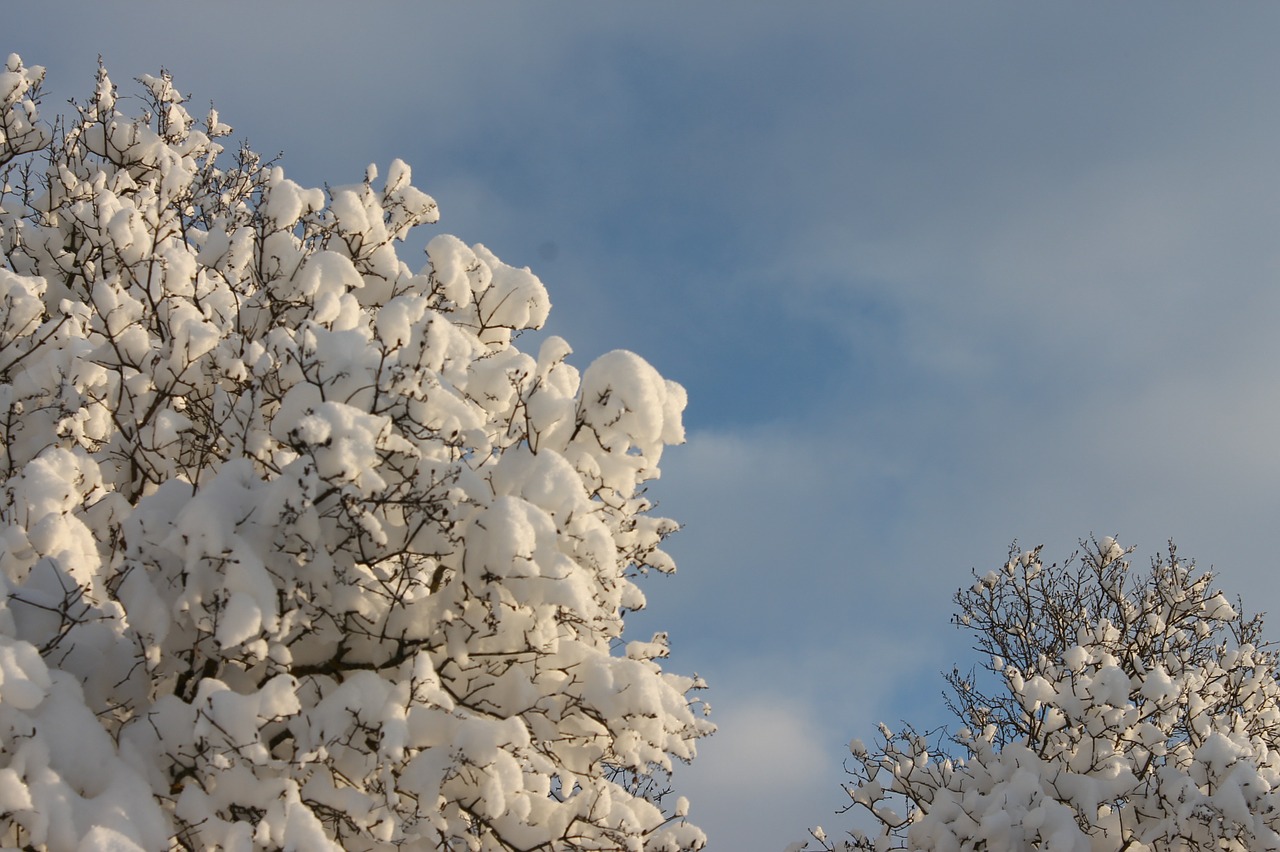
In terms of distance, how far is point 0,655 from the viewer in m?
4.27

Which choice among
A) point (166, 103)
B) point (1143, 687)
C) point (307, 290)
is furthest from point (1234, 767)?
point (166, 103)

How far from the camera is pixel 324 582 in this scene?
16.9 ft

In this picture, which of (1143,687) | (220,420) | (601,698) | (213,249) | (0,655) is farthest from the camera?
(1143,687)

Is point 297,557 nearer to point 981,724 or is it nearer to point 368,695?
point 368,695

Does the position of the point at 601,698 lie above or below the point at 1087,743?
below

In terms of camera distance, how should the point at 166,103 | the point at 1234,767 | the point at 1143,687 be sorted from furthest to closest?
the point at 166,103 < the point at 1143,687 < the point at 1234,767

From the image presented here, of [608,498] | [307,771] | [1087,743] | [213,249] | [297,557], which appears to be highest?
[213,249]

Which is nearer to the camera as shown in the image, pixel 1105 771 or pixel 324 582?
pixel 324 582

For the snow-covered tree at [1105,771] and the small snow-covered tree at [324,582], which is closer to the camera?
the small snow-covered tree at [324,582]

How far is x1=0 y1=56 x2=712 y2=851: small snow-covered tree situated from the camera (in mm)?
4633

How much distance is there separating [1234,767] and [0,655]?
9.17m

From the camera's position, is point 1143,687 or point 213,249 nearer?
point 213,249

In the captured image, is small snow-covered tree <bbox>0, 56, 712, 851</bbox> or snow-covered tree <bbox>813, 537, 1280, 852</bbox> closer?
small snow-covered tree <bbox>0, 56, 712, 851</bbox>

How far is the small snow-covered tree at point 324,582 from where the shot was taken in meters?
4.63
